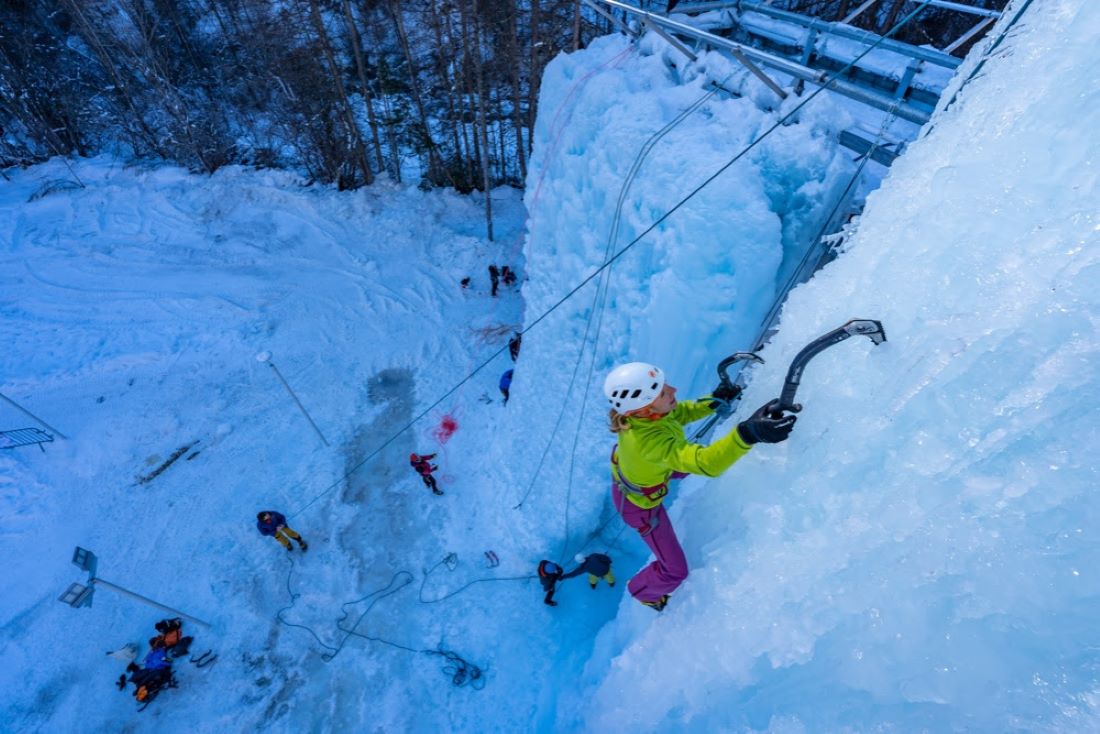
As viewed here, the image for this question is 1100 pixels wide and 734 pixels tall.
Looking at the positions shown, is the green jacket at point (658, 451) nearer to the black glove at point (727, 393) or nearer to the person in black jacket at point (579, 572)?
the black glove at point (727, 393)

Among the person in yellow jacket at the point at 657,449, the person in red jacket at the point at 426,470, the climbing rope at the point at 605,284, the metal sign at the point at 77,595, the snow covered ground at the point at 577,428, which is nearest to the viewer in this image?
the snow covered ground at the point at 577,428

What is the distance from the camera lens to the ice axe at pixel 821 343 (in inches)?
70.9

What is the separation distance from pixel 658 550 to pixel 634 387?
116cm

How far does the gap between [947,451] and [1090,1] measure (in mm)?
1613

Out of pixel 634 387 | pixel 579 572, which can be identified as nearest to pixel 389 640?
pixel 579 572

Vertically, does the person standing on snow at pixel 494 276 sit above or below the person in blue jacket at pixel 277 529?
above

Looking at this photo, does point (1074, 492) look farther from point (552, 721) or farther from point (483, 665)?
Answer: point (483, 665)

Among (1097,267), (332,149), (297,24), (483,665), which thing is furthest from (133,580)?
(297,24)

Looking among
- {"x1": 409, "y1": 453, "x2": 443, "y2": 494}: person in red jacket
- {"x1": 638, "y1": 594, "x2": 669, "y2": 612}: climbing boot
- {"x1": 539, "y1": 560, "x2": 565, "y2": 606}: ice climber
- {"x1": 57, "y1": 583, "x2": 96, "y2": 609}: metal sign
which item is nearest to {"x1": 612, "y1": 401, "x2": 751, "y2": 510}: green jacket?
{"x1": 638, "y1": 594, "x2": 669, "y2": 612}: climbing boot

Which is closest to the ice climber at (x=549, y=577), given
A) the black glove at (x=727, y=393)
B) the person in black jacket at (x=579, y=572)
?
the person in black jacket at (x=579, y=572)

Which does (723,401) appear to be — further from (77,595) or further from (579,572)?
(77,595)

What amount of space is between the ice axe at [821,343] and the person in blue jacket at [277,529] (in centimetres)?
635

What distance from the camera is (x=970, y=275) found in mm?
1729

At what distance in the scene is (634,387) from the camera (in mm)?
2537
